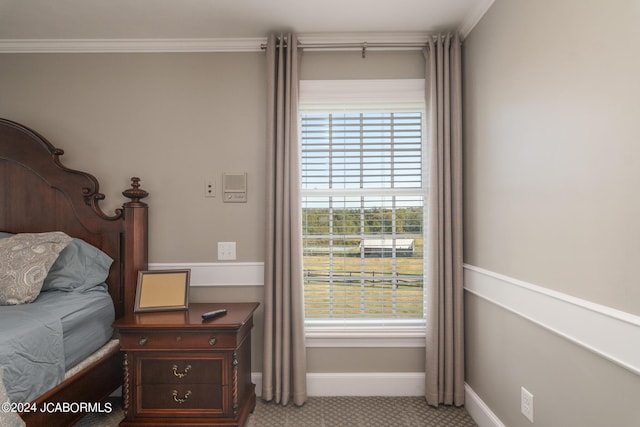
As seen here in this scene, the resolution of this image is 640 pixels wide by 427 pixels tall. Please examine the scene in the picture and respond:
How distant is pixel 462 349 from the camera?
2.32m

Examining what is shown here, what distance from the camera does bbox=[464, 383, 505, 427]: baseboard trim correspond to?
1977 millimetres

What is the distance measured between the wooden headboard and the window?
1.17 meters

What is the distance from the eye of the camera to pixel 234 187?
2488 millimetres

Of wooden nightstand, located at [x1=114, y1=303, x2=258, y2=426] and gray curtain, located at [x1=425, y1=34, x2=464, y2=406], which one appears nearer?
wooden nightstand, located at [x1=114, y1=303, x2=258, y2=426]

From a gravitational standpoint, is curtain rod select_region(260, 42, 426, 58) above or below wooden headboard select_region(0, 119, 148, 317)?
above

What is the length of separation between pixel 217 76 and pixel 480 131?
1.73 meters

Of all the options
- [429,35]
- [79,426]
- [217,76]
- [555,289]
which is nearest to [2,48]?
[217,76]

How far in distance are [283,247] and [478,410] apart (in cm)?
149

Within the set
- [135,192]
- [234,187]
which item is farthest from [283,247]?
[135,192]

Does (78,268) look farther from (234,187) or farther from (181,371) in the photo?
(234,187)

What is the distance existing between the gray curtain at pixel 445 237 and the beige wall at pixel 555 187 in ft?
0.32

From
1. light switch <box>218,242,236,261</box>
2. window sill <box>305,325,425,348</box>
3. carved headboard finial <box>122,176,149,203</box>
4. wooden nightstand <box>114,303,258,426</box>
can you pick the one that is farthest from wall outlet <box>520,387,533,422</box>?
carved headboard finial <box>122,176,149,203</box>

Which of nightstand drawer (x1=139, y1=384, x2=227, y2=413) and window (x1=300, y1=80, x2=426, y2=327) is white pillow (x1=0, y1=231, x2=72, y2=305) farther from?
window (x1=300, y1=80, x2=426, y2=327)

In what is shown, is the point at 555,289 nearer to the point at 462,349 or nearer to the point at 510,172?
the point at 510,172
